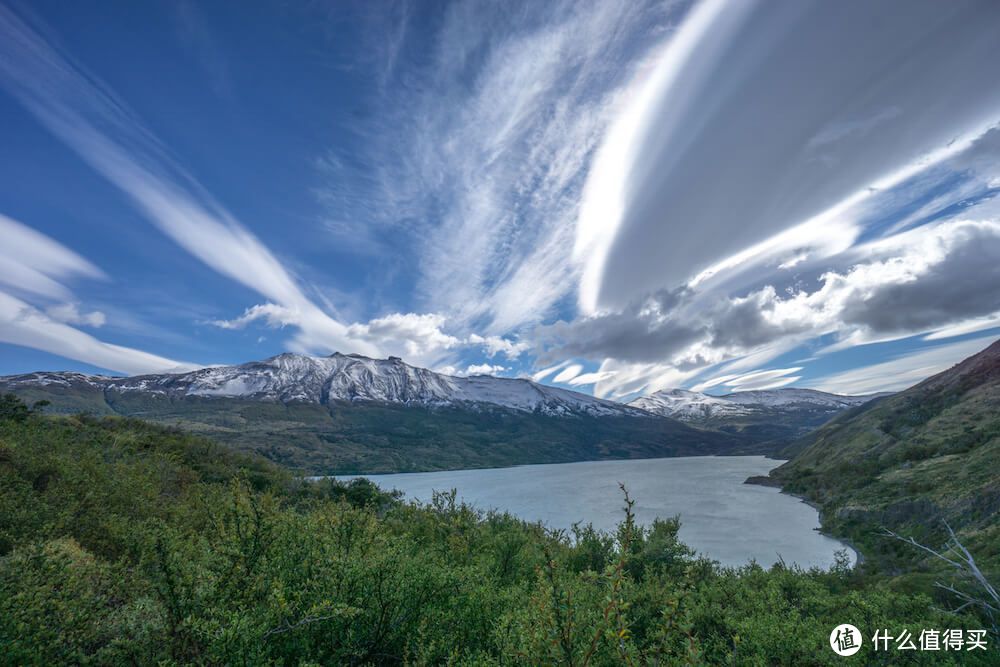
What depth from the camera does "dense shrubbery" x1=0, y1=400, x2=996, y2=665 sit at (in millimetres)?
5625

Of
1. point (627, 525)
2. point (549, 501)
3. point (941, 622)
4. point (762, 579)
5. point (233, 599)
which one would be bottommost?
point (549, 501)

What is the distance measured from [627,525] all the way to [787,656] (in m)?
7.73

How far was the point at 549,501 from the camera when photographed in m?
101

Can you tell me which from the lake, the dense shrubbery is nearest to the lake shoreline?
the lake

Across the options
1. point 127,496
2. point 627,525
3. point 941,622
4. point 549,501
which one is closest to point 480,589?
point 627,525

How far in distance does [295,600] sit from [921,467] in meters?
81.4

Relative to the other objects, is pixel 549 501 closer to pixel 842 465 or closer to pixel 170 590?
pixel 842 465

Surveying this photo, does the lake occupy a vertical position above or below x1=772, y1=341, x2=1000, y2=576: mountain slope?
below

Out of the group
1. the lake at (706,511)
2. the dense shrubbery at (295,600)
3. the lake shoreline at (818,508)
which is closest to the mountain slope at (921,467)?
the lake shoreline at (818,508)

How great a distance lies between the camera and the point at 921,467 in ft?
190

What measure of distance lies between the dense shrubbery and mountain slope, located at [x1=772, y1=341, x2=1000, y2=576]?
3000 centimetres

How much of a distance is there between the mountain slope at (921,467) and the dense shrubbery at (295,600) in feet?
98.4

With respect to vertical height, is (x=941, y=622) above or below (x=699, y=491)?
above

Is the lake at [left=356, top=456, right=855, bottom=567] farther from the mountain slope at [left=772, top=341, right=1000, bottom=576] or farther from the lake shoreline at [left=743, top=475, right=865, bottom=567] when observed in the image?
the mountain slope at [left=772, top=341, right=1000, bottom=576]
